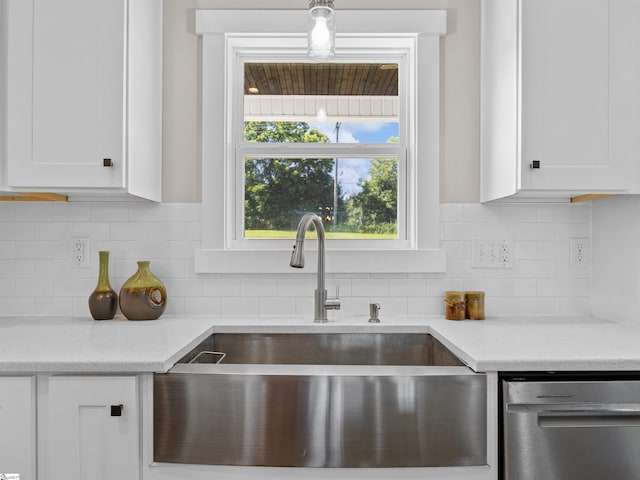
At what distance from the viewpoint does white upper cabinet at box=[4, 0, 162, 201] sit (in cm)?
168

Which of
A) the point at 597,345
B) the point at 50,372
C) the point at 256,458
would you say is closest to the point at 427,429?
the point at 256,458

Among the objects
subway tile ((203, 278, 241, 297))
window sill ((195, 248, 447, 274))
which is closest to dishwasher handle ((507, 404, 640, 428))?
window sill ((195, 248, 447, 274))

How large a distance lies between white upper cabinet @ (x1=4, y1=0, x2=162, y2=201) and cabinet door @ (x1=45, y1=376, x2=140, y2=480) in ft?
2.49

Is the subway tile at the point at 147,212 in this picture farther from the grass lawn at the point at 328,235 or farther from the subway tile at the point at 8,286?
the subway tile at the point at 8,286

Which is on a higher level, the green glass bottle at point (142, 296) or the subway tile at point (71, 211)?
the subway tile at point (71, 211)

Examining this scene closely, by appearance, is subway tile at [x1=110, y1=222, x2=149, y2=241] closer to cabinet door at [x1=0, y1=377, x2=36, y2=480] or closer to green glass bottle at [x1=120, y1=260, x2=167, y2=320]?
green glass bottle at [x1=120, y1=260, x2=167, y2=320]

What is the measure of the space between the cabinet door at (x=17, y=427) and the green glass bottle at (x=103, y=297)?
644 millimetres

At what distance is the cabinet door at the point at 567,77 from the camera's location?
1698 millimetres

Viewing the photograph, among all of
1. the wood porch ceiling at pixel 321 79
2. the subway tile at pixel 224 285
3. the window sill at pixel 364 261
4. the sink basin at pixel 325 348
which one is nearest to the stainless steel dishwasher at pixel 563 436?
the sink basin at pixel 325 348

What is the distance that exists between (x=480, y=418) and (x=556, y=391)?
232 mm

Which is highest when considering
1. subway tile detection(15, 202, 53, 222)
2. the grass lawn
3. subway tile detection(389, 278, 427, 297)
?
subway tile detection(15, 202, 53, 222)

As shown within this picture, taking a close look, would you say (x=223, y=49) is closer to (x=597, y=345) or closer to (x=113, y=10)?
(x=113, y=10)

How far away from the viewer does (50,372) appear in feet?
4.26

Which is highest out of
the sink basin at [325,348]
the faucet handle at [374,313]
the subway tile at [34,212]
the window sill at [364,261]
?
the subway tile at [34,212]
